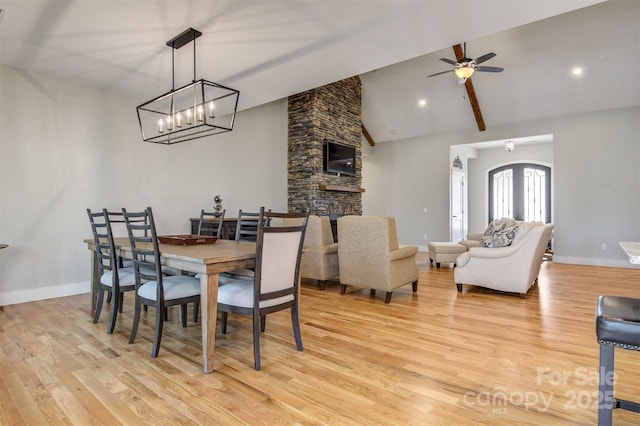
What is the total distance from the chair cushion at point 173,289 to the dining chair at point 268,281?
0.98 feet

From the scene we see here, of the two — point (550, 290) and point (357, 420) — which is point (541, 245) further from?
point (357, 420)

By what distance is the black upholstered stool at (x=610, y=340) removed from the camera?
1.38 meters

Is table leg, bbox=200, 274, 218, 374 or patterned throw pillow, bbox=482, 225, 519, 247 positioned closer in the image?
table leg, bbox=200, 274, 218, 374

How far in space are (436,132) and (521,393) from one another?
7441 millimetres

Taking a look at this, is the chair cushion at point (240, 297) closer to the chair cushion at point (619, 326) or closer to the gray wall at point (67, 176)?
the chair cushion at point (619, 326)

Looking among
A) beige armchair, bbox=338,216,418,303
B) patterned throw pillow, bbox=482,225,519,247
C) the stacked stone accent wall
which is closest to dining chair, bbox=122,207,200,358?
beige armchair, bbox=338,216,418,303

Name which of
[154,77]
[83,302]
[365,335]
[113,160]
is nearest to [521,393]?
[365,335]

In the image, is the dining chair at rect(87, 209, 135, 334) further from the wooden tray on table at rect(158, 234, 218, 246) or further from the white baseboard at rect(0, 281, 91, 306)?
the white baseboard at rect(0, 281, 91, 306)

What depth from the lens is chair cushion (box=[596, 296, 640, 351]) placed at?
1.37 meters

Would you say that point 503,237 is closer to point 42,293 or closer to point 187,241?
point 187,241

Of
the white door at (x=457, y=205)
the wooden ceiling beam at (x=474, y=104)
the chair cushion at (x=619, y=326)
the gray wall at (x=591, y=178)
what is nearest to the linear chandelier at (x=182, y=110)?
the chair cushion at (x=619, y=326)

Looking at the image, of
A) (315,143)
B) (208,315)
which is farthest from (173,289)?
(315,143)

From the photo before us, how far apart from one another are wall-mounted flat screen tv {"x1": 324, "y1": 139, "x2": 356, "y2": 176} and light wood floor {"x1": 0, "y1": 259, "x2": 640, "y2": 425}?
3.74 m

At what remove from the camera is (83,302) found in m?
4.02
